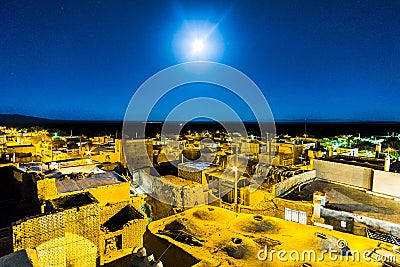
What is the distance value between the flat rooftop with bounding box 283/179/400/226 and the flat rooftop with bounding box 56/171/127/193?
7143mm

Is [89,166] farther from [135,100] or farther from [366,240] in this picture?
[366,240]

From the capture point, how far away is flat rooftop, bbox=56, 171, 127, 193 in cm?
1022

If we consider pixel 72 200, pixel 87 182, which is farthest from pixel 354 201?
pixel 87 182

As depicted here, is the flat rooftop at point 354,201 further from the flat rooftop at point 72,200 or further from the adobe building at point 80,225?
the flat rooftop at point 72,200

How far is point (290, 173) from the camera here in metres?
11.8

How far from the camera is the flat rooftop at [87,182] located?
33.5ft

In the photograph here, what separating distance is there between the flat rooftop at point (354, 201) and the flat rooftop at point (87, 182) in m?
7.14

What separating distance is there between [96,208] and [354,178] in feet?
32.5

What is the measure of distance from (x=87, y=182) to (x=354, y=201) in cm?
1012

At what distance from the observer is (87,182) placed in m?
10.9

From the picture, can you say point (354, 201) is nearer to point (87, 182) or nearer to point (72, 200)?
point (72, 200)

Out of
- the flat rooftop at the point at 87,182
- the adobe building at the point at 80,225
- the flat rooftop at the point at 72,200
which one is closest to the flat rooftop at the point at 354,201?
the adobe building at the point at 80,225

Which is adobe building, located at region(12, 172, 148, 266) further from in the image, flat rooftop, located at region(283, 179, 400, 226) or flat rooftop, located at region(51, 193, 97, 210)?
flat rooftop, located at region(283, 179, 400, 226)

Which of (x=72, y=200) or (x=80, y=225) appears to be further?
(x=72, y=200)
